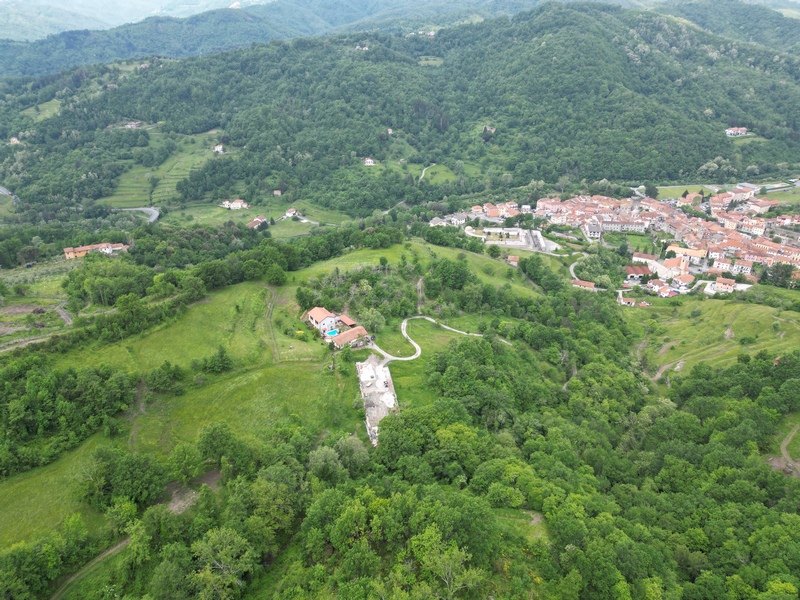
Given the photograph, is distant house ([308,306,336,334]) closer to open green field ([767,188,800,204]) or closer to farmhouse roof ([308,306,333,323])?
farmhouse roof ([308,306,333,323])

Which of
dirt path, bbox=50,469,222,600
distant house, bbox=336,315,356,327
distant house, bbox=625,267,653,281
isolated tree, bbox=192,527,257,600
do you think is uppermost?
isolated tree, bbox=192,527,257,600

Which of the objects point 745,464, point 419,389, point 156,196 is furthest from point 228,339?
point 156,196

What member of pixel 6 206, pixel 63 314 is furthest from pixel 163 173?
pixel 63 314

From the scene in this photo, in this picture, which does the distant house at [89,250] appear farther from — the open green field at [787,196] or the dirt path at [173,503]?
the open green field at [787,196]

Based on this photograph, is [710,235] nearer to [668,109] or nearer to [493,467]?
[668,109]

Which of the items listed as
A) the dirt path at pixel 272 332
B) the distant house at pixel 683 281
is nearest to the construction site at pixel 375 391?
the dirt path at pixel 272 332

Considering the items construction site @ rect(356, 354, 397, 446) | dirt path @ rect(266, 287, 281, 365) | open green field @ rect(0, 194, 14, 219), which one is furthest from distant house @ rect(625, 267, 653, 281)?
open green field @ rect(0, 194, 14, 219)
